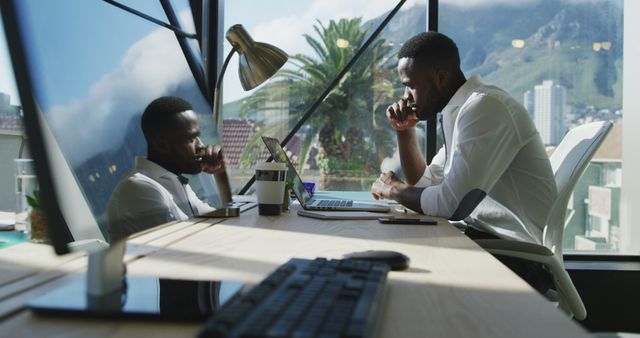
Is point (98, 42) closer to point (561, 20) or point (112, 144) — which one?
point (112, 144)

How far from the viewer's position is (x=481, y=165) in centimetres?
199

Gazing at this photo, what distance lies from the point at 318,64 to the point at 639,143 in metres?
1.91

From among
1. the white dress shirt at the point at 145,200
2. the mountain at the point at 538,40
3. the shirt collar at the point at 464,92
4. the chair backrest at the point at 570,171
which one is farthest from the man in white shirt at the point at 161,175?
the mountain at the point at 538,40

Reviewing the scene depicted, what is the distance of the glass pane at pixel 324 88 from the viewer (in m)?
3.48

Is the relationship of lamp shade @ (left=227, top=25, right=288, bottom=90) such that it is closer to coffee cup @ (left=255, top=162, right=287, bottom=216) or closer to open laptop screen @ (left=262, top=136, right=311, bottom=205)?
open laptop screen @ (left=262, top=136, right=311, bottom=205)

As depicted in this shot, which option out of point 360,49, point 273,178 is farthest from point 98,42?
point 360,49

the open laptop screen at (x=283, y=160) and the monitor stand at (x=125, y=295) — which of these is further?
the open laptop screen at (x=283, y=160)

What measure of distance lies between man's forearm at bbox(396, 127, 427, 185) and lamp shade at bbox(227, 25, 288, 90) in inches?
36.2

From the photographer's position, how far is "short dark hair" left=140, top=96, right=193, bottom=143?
876 mm

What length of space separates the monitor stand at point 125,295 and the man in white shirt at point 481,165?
1341mm

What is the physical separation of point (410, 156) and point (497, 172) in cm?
90

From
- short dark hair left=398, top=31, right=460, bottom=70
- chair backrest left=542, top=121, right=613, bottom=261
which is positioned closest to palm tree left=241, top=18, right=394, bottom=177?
short dark hair left=398, top=31, right=460, bottom=70

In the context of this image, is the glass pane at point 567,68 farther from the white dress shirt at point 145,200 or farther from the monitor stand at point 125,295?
the monitor stand at point 125,295

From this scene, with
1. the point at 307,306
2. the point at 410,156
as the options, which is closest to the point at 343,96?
the point at 410,156
